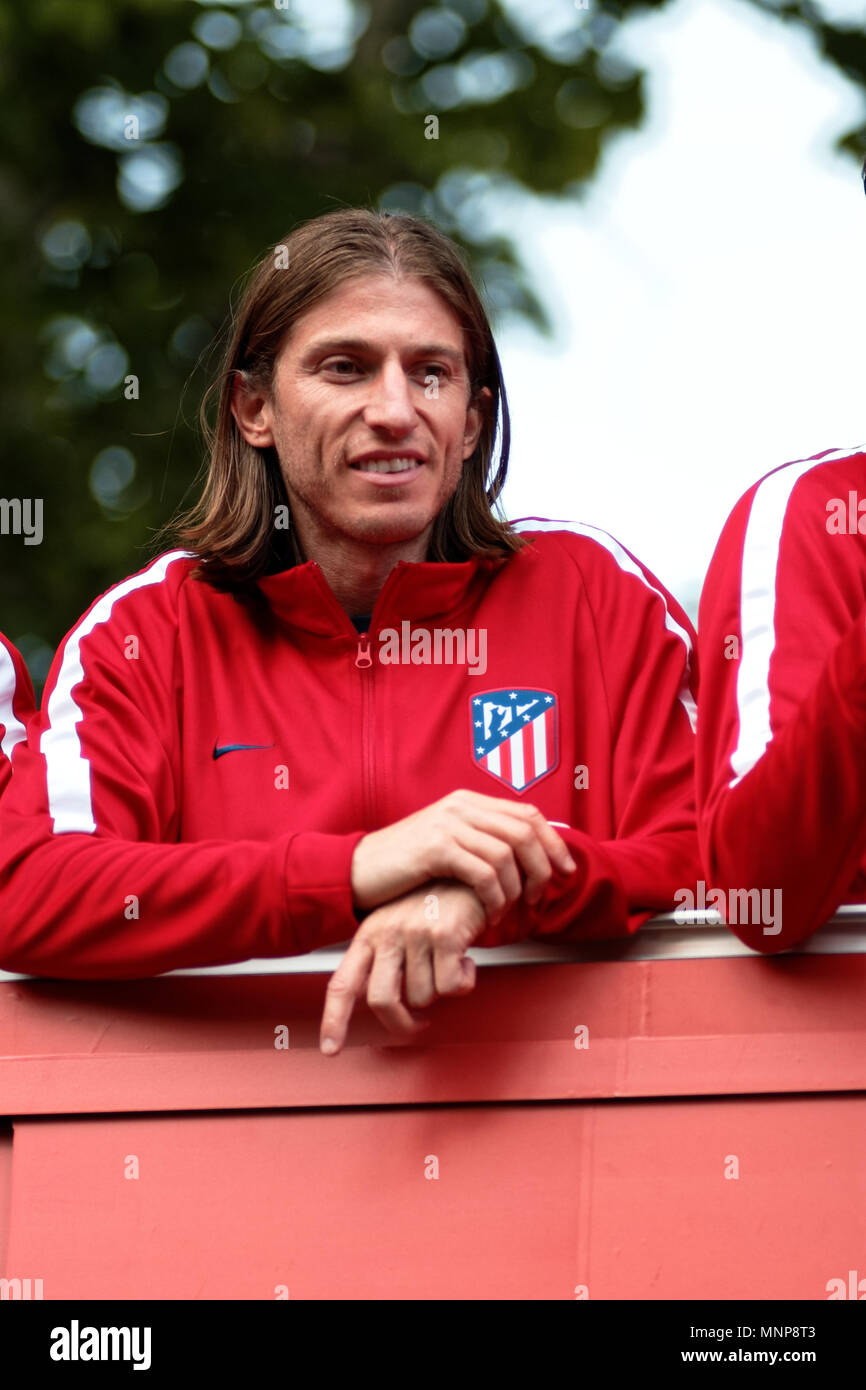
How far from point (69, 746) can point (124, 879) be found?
287mm

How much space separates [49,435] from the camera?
6820mm

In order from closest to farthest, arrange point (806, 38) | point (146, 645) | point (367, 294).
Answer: point (146, 645) < point (367, 294) < point (806, 38)

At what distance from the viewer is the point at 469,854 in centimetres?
233

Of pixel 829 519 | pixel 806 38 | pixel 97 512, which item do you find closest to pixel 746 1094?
pixel 829 519

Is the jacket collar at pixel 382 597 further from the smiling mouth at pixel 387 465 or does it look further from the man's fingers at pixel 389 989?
the man's fingers at pixel 389 989

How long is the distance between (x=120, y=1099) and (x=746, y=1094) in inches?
30.9

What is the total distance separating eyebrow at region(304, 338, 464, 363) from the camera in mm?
3086

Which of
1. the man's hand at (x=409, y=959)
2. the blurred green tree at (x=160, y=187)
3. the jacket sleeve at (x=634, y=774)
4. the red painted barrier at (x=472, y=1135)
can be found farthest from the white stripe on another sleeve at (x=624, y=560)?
the blurred green tree at (x=160, y=187)

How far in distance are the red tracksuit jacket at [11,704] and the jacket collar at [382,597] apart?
40 centimetres

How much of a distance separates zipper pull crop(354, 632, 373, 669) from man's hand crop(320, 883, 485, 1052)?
65cm

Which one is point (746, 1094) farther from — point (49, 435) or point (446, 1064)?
point (49, 435)

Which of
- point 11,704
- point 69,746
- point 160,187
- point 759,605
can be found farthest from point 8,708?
point 160,187

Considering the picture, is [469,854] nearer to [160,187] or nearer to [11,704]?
[11,704]
